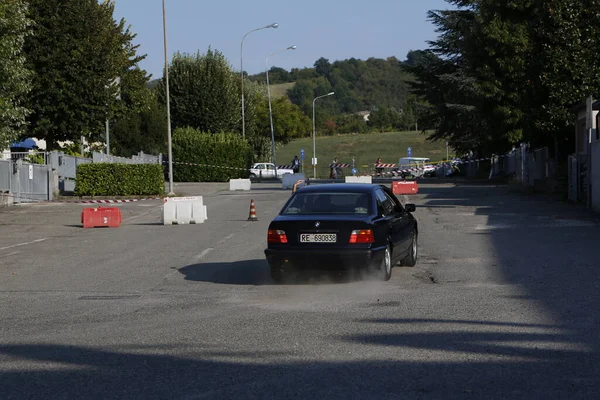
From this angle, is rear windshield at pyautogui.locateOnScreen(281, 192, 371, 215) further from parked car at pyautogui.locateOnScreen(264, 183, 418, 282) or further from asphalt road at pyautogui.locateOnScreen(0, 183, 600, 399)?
asphalt road at pyautogui.locateOnScreen(0, 183, 600, 399)

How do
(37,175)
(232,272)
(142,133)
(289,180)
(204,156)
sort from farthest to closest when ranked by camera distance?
(142,133) → (204,156) → (289,180) → (37,175) → (232,272)

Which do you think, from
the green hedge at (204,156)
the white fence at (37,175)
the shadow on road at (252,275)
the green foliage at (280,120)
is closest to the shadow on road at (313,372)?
the shadow on road at (252,275)

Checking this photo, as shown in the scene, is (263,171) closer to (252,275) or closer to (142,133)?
(142,133)

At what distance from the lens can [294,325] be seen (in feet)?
31.1

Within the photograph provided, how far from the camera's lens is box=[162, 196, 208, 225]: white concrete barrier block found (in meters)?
26.1

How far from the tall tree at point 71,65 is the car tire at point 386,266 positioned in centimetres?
3365

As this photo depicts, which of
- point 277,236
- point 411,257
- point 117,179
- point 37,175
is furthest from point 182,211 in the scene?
point 117,179

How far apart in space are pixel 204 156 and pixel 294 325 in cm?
5621

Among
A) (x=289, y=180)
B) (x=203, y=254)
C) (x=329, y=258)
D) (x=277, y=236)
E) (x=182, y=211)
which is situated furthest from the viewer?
(x=289, y=180)

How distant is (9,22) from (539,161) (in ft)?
89.9

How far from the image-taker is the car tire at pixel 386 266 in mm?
12773

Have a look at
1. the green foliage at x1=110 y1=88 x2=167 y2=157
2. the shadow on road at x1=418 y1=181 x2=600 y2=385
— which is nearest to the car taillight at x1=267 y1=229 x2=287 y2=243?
the shadow on road at x1=418 y1=181 x2=600 y2=385

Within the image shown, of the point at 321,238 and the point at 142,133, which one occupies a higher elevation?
the point at 142,133

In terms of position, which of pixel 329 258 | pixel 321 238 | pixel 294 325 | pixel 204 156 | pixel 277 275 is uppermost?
pixel 204 156
